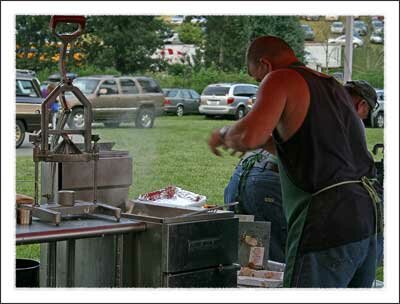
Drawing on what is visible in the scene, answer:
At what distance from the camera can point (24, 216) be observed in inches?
105

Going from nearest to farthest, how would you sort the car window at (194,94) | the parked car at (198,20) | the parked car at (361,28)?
the parked car at (361,28)
the car window at (194,94)
the parked car at (198,20)

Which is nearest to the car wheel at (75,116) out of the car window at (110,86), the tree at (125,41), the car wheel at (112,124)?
the car wheel at (112,124)

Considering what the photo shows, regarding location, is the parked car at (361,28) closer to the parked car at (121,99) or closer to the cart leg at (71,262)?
the parked car at (121,99)

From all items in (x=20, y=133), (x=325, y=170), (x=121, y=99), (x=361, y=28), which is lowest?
(x=20, y=133)

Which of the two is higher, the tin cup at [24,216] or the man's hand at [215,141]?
the man's hand at [215,141]

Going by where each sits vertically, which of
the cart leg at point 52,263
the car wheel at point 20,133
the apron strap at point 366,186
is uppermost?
the apron strap at point 366,186

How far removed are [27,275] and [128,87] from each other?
1155 cm

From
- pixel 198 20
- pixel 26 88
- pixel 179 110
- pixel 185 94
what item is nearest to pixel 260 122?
pixel 26 88

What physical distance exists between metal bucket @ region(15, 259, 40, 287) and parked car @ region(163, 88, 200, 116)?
13478 millimetres

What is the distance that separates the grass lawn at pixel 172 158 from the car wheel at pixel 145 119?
115mm

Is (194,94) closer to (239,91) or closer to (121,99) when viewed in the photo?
(239,91)

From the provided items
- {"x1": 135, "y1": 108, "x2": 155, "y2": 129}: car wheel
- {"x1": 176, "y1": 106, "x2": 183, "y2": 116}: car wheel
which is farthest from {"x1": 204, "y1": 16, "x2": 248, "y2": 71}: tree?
{"x1": 135, "y1": 108, "x2": 155, "y2": 129}: car wheel

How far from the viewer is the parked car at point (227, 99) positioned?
642 inches

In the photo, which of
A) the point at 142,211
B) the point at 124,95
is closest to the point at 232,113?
the point at 124,95
